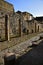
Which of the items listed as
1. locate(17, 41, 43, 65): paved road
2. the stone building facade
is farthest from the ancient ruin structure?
locate(17, 41, 43, 65): paved road

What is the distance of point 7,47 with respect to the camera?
818cm

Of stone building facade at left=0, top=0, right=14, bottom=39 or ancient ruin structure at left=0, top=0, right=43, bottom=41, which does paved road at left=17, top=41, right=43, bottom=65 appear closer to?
ancient ruin structure at left=0, top=0, right=43, bottom=41

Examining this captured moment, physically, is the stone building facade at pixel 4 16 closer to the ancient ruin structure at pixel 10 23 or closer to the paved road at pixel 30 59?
the ancient ruin structure at pixel 10 23

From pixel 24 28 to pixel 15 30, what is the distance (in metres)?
4.36

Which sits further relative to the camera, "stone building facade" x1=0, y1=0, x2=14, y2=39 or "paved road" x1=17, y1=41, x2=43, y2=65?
"stone building facade" x1=0, y1=0, x2=14, y2=39

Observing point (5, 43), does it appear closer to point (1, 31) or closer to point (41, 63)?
point (41, 63)

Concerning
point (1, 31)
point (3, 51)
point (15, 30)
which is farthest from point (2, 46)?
point (15, 30)

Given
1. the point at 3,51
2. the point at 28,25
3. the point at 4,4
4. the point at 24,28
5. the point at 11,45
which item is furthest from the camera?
the point at 28,25

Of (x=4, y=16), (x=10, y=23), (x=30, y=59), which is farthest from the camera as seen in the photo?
Answer: (x=10, y=23)

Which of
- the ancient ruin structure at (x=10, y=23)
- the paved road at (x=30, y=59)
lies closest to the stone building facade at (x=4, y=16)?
the ancient ruin structure at (x=10, y=23)

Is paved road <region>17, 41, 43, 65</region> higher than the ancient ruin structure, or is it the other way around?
the ancient ruin structure

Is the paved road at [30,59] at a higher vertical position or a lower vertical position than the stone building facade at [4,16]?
lower

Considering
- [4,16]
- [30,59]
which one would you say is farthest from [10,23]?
[30,59]

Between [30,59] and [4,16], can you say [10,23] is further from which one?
[30,59]
